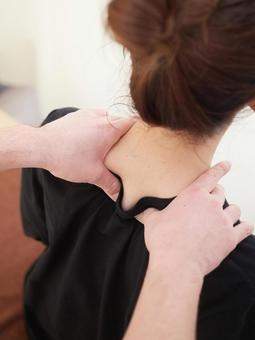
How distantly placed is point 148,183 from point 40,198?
1.09 ft

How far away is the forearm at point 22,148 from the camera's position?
2.28 ft

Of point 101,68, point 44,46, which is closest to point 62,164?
point 101,68

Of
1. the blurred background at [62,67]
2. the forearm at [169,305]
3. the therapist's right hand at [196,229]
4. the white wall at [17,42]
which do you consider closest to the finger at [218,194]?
the therapist's right hand at [196,229]

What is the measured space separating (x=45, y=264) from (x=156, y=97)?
49cm

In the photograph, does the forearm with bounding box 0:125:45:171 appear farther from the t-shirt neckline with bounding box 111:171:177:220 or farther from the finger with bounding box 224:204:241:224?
the finger with bounding box 224:204:241:224

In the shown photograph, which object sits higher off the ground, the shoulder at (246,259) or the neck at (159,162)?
the neck at (159,162)

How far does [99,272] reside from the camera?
27.9 inches

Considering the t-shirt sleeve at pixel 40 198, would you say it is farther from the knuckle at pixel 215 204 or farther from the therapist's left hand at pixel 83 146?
the knuckle at pixel 215 204

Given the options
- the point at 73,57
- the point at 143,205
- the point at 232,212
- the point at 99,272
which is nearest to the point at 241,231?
the point at 232,212

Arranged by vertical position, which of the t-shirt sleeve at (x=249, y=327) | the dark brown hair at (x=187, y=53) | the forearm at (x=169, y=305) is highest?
the dark brown hair at (x=187, y=53)

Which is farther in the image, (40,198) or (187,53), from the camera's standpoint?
(40,198)

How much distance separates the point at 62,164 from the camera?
0.68 metres

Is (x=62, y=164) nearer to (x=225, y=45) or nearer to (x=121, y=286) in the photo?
(x=121, y=286)

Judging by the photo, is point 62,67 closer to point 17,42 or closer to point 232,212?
point 17,42
